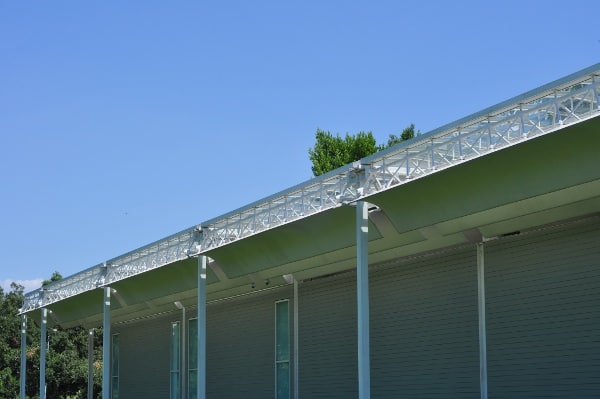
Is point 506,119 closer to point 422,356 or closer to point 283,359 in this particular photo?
point 422,356

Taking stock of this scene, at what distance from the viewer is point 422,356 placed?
22.0 meters

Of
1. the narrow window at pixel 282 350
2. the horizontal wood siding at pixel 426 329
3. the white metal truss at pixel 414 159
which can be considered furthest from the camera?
the narrow window at pixel 282 350

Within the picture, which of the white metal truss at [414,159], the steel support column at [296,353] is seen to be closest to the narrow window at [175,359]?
the white metal truss at [414,159]

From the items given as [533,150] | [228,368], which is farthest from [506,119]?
[228,368]

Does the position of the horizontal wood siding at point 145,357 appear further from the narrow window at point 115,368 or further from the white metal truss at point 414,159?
the white metal truss at point 414,159

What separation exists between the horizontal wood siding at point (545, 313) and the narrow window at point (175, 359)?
1783 centimetres

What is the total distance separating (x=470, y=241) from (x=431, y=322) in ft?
7.79

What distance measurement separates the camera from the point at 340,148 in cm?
5762

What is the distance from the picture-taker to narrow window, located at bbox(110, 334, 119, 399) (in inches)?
1642

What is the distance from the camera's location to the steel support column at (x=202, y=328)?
79.2 ft

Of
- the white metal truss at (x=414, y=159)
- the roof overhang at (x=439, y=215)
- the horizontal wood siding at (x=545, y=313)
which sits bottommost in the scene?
the horizontal wood siding at (x=545, y=313)

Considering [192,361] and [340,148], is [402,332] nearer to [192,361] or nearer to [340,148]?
[192,361]

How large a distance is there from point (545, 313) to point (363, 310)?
3.71m

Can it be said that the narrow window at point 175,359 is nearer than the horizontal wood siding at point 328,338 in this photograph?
No
